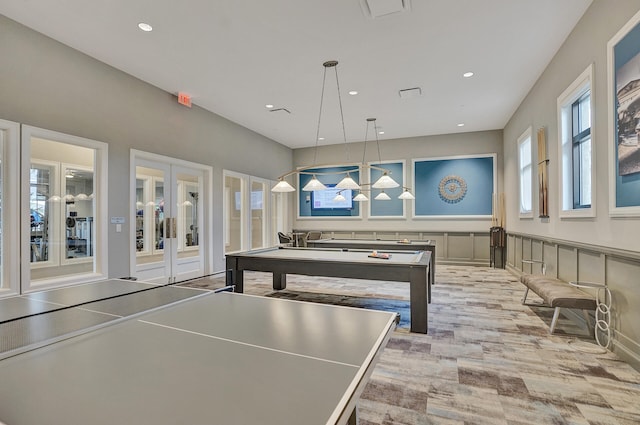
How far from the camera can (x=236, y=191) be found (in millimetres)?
7672

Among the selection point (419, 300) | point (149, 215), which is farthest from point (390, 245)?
point (149, 215)

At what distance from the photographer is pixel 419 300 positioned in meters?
3.41

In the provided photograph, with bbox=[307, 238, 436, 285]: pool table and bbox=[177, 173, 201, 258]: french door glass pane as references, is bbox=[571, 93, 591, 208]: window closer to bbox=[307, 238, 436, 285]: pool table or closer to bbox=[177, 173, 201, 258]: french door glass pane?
bbox=[307, 238, 436, 285]: pool table

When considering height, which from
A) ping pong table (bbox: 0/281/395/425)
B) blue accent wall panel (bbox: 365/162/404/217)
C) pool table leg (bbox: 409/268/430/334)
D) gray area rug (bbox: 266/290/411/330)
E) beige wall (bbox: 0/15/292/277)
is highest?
beige wall (bbox: 0/15/292/277)

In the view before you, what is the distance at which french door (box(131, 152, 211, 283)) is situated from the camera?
17.3ft

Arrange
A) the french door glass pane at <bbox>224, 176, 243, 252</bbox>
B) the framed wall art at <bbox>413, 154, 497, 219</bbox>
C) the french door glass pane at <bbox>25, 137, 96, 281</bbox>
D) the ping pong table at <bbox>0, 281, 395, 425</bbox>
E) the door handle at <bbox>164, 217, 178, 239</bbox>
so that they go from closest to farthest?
the ping pong table at <bbox>0, 281, 395, 425</bbox> → the french door glass pane at <bbox>25, 137, 96, 281</bbox> → the door handle at <bbox>164, 217, 178, 239</bbox> → the french door glass pane at <bbox>224, 176, 243, 252</bbox> → the framed wall art at <bbox>413, 154, 497, 219</bbox>

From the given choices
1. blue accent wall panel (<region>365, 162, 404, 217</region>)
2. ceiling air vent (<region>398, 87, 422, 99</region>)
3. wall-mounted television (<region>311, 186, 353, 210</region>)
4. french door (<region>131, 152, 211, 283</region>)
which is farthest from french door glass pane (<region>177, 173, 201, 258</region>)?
blue accent wall panel (<region>365, 162, 404, 217</region>)

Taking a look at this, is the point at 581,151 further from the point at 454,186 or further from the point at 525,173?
the point at 454,186

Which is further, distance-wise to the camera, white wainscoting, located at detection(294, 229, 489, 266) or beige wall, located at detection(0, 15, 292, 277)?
white wainscoting, located at detection(294, 229, 489, 266)

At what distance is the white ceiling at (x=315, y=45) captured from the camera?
3393mm

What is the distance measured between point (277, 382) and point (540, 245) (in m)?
5.39

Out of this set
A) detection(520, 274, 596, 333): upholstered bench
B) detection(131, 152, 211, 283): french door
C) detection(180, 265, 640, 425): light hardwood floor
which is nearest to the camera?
detection(180, 265, 640, 425): light hardwood floor

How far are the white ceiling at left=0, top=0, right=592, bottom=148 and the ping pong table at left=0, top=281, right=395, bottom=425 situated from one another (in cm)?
315

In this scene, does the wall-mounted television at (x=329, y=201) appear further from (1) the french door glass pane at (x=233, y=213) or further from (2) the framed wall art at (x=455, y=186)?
(1) the french door glass pane at (x=233, y=213)
